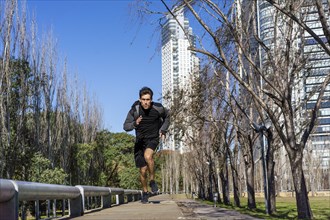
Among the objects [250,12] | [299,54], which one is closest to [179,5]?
[250,12]

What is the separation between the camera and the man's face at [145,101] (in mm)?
6668

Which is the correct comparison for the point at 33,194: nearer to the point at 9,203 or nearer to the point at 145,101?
the point at 9,203

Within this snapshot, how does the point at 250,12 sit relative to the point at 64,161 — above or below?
above

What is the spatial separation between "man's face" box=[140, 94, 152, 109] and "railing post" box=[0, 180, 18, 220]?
3.20m

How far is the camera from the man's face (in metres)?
6.67

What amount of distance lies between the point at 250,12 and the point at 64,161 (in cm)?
2632

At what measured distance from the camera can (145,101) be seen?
6.71 metres

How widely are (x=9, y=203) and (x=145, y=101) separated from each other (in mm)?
3352

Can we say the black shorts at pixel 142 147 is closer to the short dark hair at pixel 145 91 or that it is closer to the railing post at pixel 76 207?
the short dark hair at pixel 145 91

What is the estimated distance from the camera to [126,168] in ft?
195

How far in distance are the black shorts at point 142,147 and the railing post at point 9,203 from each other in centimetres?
345

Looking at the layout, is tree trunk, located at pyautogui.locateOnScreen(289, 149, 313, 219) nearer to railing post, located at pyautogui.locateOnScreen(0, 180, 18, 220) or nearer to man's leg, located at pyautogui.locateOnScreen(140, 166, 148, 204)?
man's leg, located at pyautogui.locateOnScreen(140, 166, 148, 204)

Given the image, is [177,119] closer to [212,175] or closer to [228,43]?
[212,175]

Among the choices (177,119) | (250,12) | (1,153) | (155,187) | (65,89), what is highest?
(65,89)
